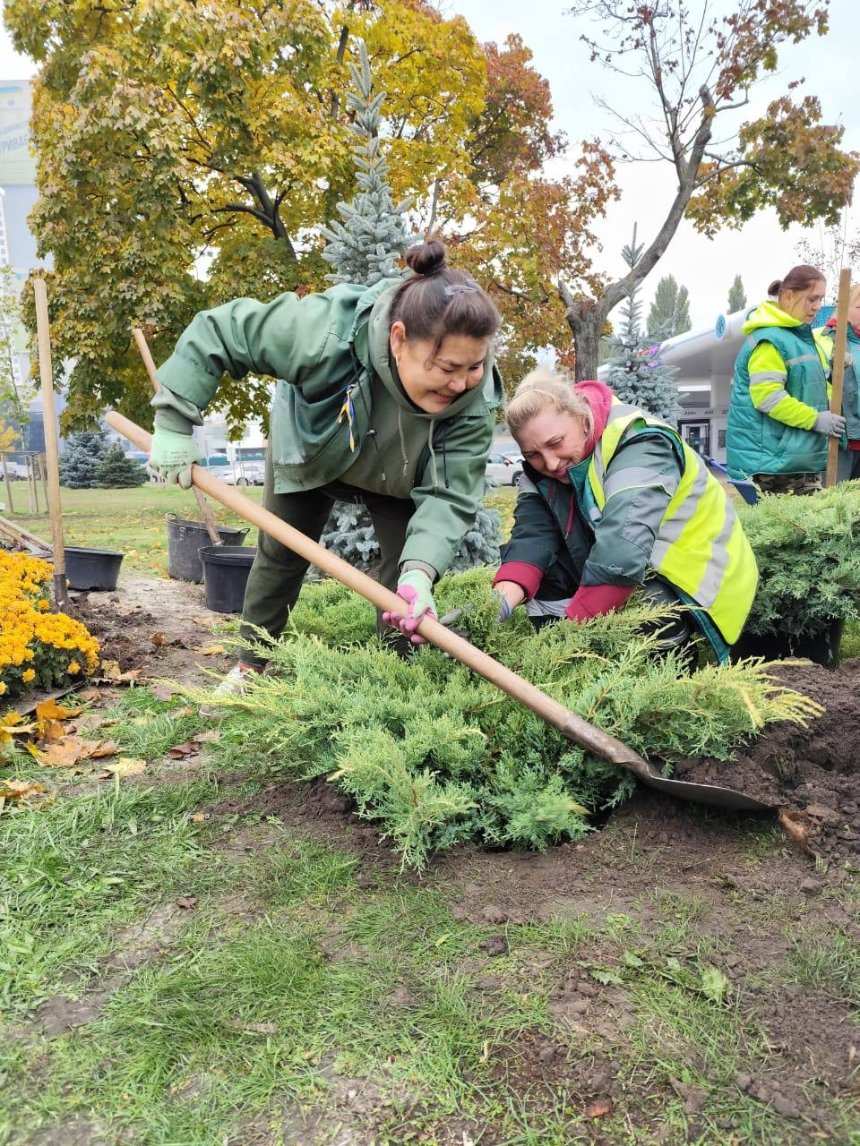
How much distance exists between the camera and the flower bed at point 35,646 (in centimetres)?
341

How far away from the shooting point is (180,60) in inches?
432

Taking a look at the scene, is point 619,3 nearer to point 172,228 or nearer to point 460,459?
point 172,228

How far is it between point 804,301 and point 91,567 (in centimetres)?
531

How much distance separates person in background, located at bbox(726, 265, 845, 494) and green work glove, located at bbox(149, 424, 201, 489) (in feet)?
10.5

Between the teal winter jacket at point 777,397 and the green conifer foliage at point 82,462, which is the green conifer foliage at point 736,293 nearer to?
the green conifer foliage at point 82,462

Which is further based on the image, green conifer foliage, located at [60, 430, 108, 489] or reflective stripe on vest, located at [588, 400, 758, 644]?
green conifer foliage, located at [60, 430, 108, 489]

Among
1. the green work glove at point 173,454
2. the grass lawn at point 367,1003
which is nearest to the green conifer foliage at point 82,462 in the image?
the green work glove at point 173,454

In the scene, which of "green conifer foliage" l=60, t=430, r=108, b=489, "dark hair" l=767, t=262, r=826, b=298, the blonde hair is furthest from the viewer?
"green conifer foliage" l=60, t=430, r=108, b=489

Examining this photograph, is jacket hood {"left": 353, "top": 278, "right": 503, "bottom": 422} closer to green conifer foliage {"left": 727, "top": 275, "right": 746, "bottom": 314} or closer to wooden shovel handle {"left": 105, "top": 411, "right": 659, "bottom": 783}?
wooden shovel handle {"left": 105, "top": 411, "right": 659, "bottom": 783}

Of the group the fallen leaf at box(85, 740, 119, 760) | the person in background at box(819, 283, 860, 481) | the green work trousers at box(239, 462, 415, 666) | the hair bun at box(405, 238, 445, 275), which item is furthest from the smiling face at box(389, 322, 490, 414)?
the person in background at box(819, 283, 860, 481)

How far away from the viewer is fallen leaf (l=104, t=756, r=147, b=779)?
9.43 ft

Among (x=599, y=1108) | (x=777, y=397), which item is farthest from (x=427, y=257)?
(x=777, y=397)

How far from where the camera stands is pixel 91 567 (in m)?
6.46

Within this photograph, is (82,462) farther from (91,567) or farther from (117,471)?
(91,567)
